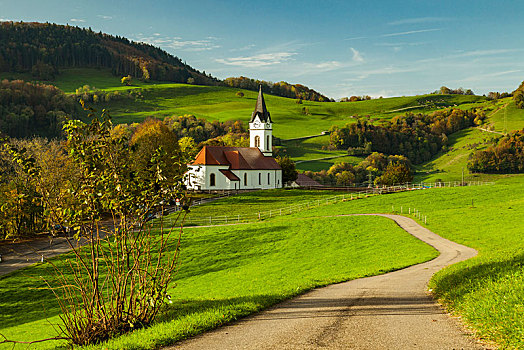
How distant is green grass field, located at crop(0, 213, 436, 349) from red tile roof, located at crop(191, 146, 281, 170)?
41949mm

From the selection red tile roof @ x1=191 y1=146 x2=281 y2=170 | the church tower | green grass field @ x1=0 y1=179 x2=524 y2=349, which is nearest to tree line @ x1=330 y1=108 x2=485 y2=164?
the church tower

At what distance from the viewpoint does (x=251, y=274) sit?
28.2m

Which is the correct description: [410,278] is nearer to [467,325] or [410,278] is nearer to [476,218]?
[467,325]

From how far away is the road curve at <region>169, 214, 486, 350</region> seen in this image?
9391 millimetres

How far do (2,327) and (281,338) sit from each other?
22.0 metres

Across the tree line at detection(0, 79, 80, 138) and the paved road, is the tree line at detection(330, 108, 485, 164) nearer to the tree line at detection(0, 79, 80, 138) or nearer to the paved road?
the tree line at detection(0, 79, 80, 138)

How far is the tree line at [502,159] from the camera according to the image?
13638cm

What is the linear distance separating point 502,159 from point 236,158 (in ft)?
305

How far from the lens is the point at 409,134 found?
176m

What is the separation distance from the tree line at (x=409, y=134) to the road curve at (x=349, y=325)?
145263 mm

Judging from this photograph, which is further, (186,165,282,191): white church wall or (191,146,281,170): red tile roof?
→ (191,146,281,170): red tile roof

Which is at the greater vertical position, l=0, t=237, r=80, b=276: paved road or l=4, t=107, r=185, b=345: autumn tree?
l=4, t=107, r=185, b=345: autumn tree

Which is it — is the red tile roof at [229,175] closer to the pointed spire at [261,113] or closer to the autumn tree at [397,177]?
the pointed spire at [261,113]

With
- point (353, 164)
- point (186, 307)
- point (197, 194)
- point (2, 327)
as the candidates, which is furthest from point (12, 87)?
point (186, 307)
